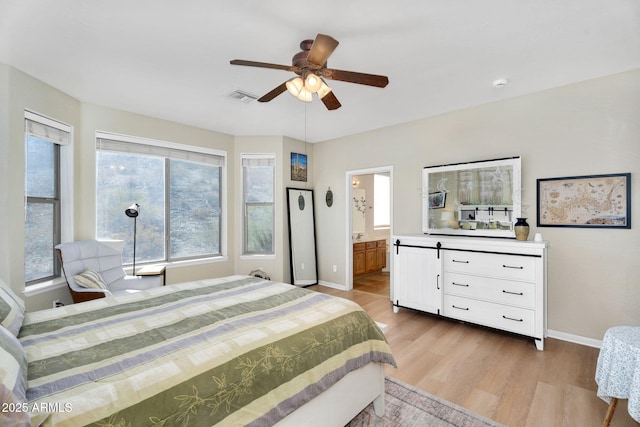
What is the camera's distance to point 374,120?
4117 millimetres

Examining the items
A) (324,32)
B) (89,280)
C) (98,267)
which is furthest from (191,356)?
(98,267)

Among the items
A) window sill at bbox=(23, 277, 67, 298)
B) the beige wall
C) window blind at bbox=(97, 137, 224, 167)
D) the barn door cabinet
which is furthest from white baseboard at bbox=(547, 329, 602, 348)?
window sill at bbox=(23, 277, 67, 298)

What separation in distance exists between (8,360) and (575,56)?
3.89 m

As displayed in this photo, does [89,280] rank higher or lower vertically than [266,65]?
lower

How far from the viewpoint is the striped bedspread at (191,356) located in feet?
3.20

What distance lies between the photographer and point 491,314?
9.98 feet

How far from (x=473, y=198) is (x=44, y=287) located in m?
4.81

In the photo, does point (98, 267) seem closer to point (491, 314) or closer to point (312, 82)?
point (312, 82)

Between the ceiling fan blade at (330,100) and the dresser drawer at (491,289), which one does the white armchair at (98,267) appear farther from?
the dresser drawer at (491,289)

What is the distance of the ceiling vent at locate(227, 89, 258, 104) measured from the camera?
10.3ft

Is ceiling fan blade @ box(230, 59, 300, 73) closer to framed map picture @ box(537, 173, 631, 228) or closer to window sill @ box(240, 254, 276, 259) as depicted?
framed map picture @ box(537, 173, 631, 228)

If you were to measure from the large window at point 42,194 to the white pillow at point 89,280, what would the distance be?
0.53m

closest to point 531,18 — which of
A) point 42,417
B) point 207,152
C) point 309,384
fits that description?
point 309,384

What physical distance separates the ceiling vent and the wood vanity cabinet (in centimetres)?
319
